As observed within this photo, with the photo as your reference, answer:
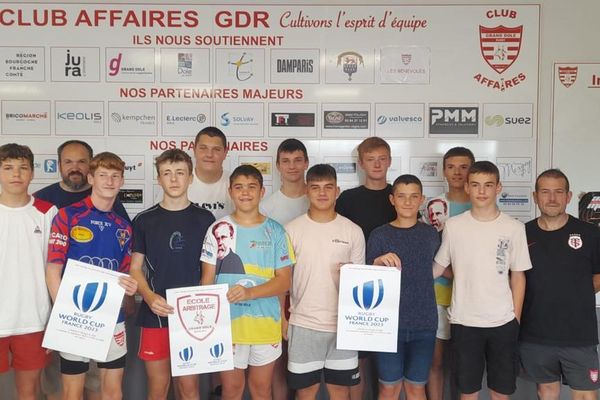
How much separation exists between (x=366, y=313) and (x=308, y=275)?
1.27 feet

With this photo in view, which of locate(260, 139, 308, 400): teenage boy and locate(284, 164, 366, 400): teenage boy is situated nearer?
locate(284, 164, 366, 400): teenage boy

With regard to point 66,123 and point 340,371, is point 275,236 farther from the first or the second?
point 66,123

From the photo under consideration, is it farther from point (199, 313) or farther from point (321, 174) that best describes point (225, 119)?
point (199, 313)

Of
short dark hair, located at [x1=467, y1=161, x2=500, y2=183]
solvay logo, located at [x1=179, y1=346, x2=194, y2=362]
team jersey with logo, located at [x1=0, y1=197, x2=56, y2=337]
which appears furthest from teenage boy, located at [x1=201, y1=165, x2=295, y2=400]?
short dark hair, located at [x1=467, y1=161, x2=500, y2=183]

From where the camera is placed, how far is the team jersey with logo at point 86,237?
8.70ft

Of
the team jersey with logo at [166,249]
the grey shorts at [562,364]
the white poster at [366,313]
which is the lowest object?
the grey shorts at [562,364]

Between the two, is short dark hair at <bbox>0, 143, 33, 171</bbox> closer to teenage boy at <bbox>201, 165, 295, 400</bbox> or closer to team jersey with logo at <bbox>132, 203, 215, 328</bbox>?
team jersey with logo at <bbox>132, 203, 215, 328</bbox>

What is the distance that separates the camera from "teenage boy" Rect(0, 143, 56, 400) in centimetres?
266

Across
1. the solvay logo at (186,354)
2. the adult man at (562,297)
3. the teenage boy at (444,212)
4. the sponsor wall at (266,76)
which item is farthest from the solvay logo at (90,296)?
the adult man at (562,297)

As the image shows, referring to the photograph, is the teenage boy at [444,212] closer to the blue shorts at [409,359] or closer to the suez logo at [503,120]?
the blue shorts at [409,359]

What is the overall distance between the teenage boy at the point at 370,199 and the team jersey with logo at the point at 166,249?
1032 millimetres

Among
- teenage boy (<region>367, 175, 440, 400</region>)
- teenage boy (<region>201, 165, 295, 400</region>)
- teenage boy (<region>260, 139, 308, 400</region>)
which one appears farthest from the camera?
teenage boy (<region>260, 139, 308, 400</region>)

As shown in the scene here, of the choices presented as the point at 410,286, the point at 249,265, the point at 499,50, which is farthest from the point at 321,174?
the point at 499,50

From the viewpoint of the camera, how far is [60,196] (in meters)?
3.23
